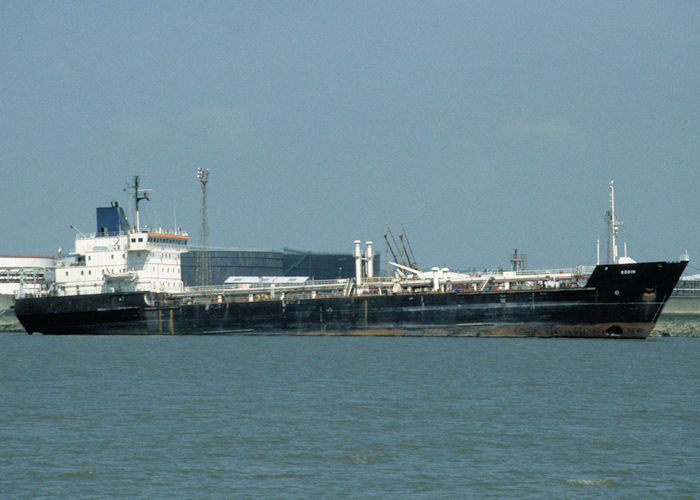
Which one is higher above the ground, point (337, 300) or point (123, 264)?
point (123, 264)

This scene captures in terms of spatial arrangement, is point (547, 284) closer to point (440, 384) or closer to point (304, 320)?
point (304, 320)

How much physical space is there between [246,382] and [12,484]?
14.3 meters

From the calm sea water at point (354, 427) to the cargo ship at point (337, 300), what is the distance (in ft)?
25.2

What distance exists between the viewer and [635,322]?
154 ft

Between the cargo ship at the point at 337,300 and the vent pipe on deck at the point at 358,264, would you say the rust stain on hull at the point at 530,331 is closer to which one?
the cargo ship at the point at 337,300

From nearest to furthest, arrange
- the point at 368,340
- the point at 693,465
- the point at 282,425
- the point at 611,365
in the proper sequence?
the point at 693,465 → the point at 282,425 → the point at 611,365 → the point at 368,340

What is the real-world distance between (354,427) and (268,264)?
303 feet

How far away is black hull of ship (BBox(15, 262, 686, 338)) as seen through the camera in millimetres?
46500

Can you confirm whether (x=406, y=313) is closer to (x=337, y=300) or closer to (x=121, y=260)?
(x=337, y=300)

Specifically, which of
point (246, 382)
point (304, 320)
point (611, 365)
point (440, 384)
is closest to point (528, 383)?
point (440, 384)

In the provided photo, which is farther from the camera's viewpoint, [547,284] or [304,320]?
[304,320]

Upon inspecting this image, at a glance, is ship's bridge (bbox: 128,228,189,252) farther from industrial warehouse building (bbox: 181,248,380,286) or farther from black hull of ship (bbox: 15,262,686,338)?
industrial warehouse building (bbox: 181,248,380,286)

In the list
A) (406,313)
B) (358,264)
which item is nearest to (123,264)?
(358,264)

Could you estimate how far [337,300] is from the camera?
174ft
